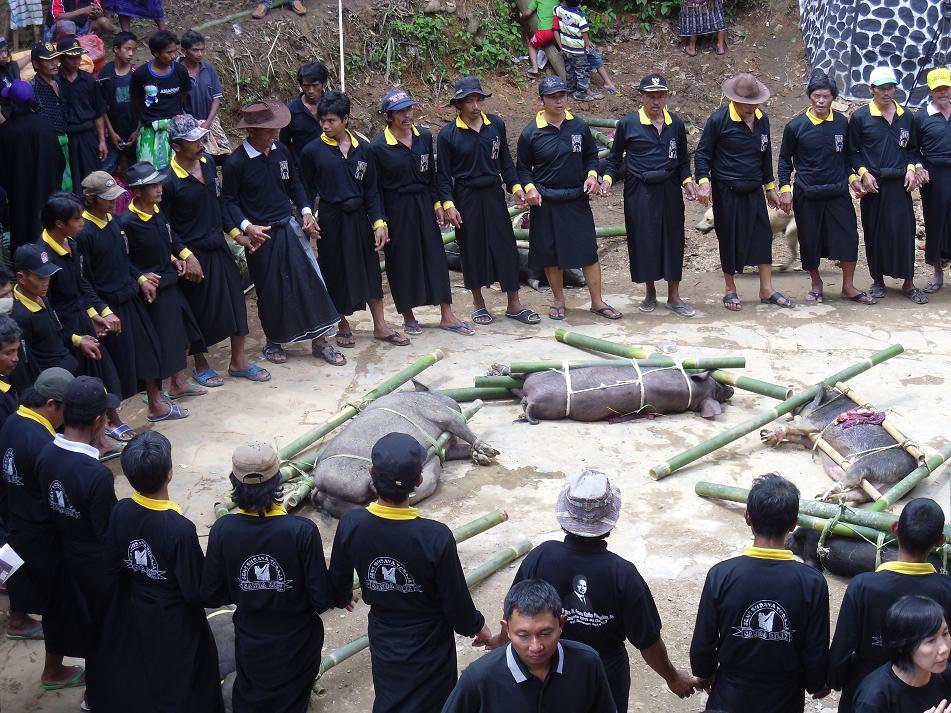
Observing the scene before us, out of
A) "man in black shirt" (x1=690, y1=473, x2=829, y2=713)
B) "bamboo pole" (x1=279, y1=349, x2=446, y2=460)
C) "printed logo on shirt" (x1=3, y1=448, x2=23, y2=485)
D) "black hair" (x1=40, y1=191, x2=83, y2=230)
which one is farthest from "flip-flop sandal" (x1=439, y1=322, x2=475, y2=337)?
"man in black shirt" (x1=690, y1=473, x2=829, y2=713)

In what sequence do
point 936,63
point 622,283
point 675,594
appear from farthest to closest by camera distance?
point 936,63 < point 622,283 < point 675,594

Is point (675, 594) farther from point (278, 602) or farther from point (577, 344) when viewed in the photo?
point (577, 344)

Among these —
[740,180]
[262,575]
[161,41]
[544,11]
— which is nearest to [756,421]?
[740,180]

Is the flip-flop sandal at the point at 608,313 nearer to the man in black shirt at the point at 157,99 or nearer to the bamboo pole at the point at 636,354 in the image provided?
the bamboo pole at the point at 636,354

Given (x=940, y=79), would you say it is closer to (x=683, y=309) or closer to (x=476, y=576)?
(x=683, y=309)

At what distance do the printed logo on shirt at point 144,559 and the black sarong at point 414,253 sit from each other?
510cm

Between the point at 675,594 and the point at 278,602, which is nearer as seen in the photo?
the point at 278,602

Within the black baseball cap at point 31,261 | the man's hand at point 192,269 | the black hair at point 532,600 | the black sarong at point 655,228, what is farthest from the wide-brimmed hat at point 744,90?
the black hair at point 532,600

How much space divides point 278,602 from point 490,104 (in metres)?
10.3

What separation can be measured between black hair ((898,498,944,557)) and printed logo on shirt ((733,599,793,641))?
1.59ft

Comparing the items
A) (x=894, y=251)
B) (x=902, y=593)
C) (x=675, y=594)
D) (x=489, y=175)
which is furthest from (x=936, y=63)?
(x=902, y=593)

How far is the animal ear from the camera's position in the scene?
7574 millimetres

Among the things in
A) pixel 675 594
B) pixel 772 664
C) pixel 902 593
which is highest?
pixel 902 593

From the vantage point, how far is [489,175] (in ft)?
30.5
